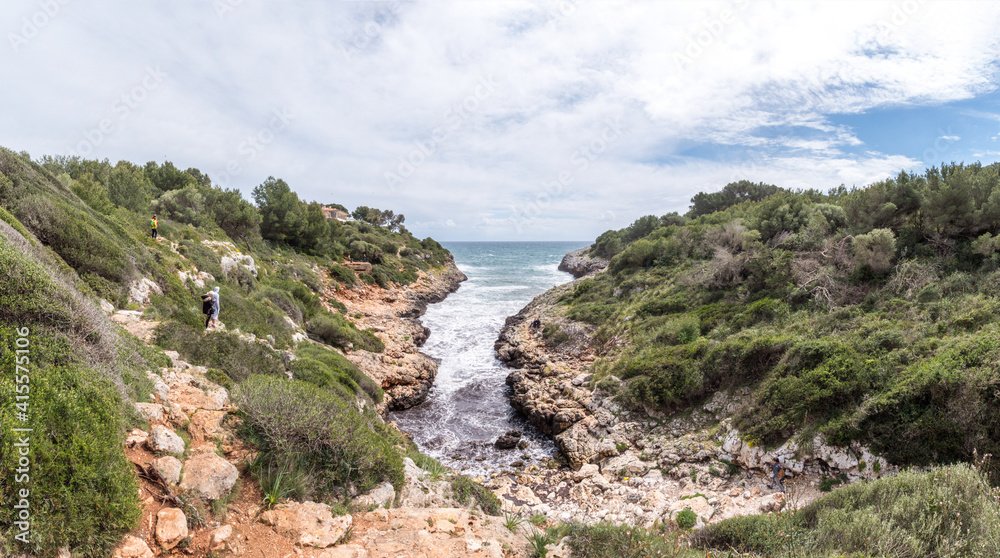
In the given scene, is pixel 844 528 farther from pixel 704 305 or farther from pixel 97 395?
pixel 704 305

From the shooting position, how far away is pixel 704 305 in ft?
54.3

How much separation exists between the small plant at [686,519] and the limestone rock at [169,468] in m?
7.97

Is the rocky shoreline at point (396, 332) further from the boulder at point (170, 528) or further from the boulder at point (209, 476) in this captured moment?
the boulder at point (170, 528)

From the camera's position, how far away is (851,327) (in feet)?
35.4

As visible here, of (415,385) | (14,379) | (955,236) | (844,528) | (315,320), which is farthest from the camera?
(315,320)

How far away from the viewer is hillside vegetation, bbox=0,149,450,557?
3.31 m

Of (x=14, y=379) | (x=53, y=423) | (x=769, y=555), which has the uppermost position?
(x=14, y=379)

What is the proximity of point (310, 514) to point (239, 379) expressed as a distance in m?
4.95

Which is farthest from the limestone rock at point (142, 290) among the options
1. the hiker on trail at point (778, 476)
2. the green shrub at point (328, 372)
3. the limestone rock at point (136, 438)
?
the hiker on trail at point (778, 476)

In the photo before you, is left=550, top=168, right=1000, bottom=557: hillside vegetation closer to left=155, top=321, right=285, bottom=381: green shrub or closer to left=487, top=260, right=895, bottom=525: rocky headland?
left=487, top=260, right=895, bottom=525: rocky headland

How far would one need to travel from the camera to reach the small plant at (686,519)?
732cm

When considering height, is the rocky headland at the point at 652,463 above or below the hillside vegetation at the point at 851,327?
below

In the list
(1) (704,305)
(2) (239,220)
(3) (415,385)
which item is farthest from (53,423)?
(2) (239,220)

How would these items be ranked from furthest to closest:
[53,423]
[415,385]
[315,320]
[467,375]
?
[467,375]
[315,320]
[415,385]
[53,423]
